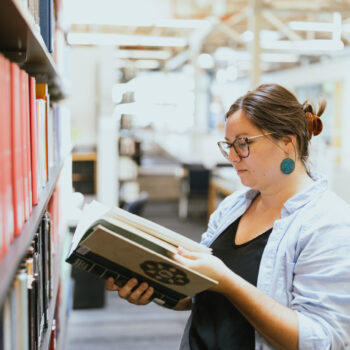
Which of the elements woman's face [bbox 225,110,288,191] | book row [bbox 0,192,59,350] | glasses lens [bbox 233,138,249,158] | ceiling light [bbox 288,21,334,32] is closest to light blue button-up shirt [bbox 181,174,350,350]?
woman's face [bbox 225,110,288,191]

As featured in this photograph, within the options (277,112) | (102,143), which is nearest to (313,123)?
(277,112)

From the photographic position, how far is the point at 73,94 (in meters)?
6.14

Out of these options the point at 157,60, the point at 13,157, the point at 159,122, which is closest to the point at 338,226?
the point at 13,157

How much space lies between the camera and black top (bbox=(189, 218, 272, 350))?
1.47m

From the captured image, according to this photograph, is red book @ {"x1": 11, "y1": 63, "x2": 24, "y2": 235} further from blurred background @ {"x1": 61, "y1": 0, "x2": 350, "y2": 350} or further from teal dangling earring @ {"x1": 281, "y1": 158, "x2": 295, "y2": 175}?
blurred background @ {"x1": 61, "y1": 0, "x2": 350, "y2": 350}

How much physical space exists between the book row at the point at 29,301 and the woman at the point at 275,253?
0.77 feet

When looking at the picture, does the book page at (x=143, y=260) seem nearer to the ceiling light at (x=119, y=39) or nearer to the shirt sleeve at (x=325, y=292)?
the shirt sleeve at (x=325, y=292)

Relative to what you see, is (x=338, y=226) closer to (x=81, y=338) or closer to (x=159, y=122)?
(x=81, y=338)

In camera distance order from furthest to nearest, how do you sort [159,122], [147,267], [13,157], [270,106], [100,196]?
[159,122] < [100,196] < [270,106] < [147,267] < [13,157]

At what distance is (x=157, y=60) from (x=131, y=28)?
6.22 metres

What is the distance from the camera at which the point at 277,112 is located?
4.80ft

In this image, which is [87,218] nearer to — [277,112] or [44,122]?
[44,122]

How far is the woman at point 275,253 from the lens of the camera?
4.19 feet

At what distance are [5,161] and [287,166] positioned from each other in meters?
0.91
